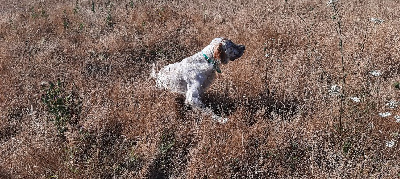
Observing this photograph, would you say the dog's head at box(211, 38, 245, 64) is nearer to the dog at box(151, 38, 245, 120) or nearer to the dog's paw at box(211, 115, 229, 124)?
the dog at box(151, 38, 245, 120)

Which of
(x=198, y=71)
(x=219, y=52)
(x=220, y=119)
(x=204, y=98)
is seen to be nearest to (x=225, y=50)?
(x=219, y=52)

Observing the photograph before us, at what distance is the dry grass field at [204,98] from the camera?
2.78 m

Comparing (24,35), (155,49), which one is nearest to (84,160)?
(155,49)

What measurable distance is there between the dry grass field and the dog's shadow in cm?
2

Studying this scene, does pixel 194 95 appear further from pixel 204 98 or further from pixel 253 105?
pixel 253 105

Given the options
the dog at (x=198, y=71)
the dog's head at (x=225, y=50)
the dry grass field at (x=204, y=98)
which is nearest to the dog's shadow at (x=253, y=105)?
the dry grass field at (x=204, y=98)

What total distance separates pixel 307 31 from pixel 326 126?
2.86 metres

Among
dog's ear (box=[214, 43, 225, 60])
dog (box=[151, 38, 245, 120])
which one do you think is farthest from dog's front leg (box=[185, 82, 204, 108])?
dog's ear (box=[214, 43, 225, 60])

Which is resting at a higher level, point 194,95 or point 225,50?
point 225,50

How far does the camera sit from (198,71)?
3742 mm

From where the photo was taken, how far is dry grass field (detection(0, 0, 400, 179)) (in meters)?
2.78

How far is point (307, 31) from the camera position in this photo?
5.55 metres

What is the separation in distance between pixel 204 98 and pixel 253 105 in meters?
0.62

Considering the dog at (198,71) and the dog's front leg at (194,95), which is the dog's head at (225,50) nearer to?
the dog at (198,71)
